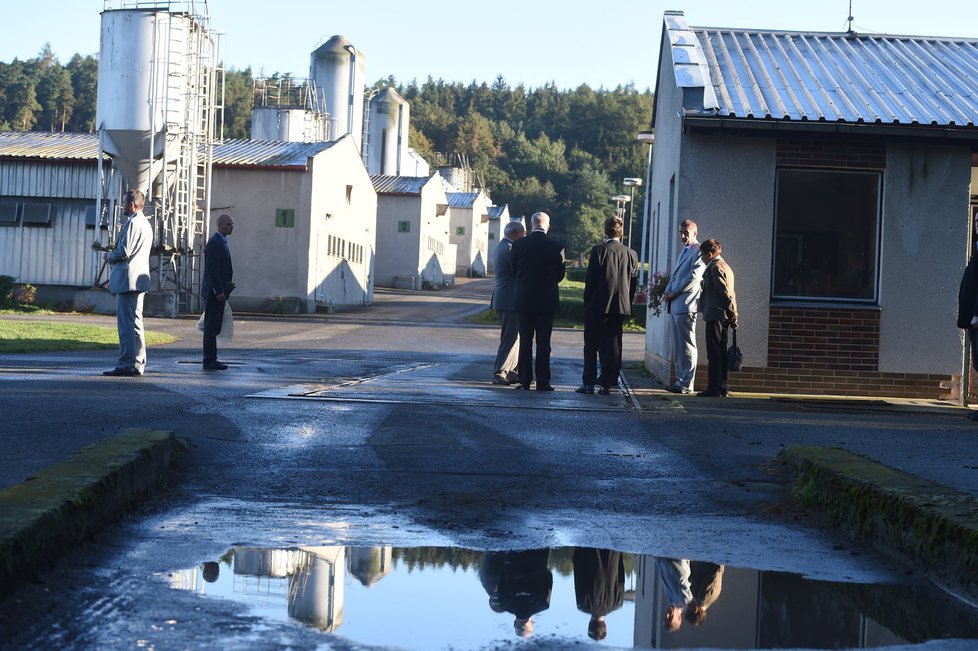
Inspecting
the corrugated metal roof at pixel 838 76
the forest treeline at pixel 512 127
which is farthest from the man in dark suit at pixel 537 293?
the forest treeline at pixel 512 127

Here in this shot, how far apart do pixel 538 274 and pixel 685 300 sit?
1.65 m

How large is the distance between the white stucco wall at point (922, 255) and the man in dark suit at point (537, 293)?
151 inches

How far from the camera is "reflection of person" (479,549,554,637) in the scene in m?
3.89

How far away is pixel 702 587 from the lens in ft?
14.1

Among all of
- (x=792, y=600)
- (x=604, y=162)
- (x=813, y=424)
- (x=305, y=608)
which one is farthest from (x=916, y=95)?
(x=604, y=162)

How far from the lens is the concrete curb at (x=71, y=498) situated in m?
3.82

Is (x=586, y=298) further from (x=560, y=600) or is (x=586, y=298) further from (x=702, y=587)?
(x=560, y=600)

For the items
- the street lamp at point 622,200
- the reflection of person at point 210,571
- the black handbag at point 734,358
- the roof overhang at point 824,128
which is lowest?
the reflection of person at point 210,571

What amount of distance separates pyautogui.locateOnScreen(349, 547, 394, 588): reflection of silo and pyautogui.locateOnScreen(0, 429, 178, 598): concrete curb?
1.06 meters

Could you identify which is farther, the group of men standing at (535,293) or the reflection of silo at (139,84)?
the reflection of silo at (139,84)

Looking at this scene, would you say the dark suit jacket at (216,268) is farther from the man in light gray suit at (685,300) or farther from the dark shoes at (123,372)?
the man in light gray suit at (685,300)

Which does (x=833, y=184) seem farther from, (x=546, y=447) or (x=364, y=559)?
(x=364, y=559)

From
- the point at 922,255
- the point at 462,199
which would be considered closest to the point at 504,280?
the point at 922,255

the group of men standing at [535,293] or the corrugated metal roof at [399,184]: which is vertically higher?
the corrugated metal roof at [399,184]
